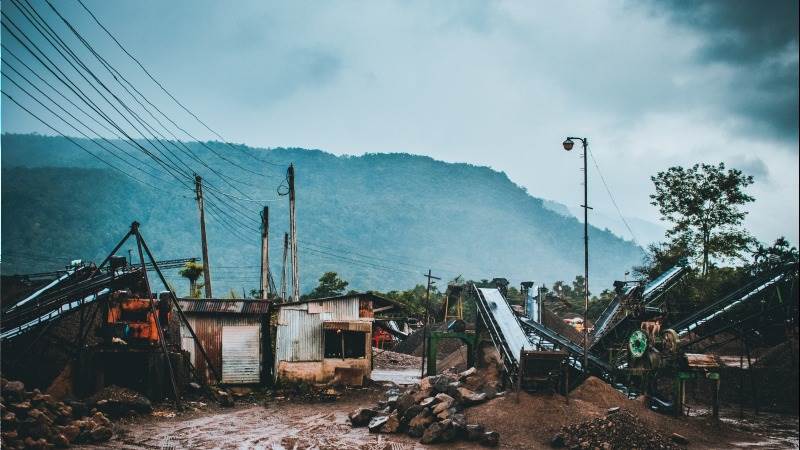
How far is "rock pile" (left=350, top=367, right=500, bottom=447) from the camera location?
53.4 ft

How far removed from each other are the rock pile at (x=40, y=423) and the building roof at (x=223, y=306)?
31.7 ft

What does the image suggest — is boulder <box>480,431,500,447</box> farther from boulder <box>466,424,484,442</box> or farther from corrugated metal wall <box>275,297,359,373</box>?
corrugated metal wall <box>275,297,359,373</box>

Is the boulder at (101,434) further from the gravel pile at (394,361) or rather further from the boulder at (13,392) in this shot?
the gravel pile at (394,361)

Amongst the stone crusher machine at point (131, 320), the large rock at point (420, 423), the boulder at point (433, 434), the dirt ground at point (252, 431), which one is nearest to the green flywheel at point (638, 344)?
the large rock at point (420, 423)

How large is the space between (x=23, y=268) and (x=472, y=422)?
109m

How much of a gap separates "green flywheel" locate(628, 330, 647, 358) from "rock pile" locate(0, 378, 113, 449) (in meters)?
18.3

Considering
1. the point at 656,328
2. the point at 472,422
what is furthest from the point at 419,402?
the point at 656,328

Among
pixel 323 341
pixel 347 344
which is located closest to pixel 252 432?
pixel 323 341

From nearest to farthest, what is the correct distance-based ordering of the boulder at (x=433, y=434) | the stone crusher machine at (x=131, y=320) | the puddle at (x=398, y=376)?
the boulder at (x=433, y=434), the stone crusher machine at (x=131, y=320), the puddle at (x=398, y=376)

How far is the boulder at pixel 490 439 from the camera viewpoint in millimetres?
15938

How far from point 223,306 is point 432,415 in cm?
1252

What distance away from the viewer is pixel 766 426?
792 inches

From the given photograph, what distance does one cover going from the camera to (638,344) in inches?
859

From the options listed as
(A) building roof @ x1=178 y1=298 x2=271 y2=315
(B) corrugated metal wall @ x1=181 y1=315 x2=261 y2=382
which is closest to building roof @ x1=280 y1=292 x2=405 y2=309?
(A) building roof @ x1=178 y1=298 x2=271 y2=315
